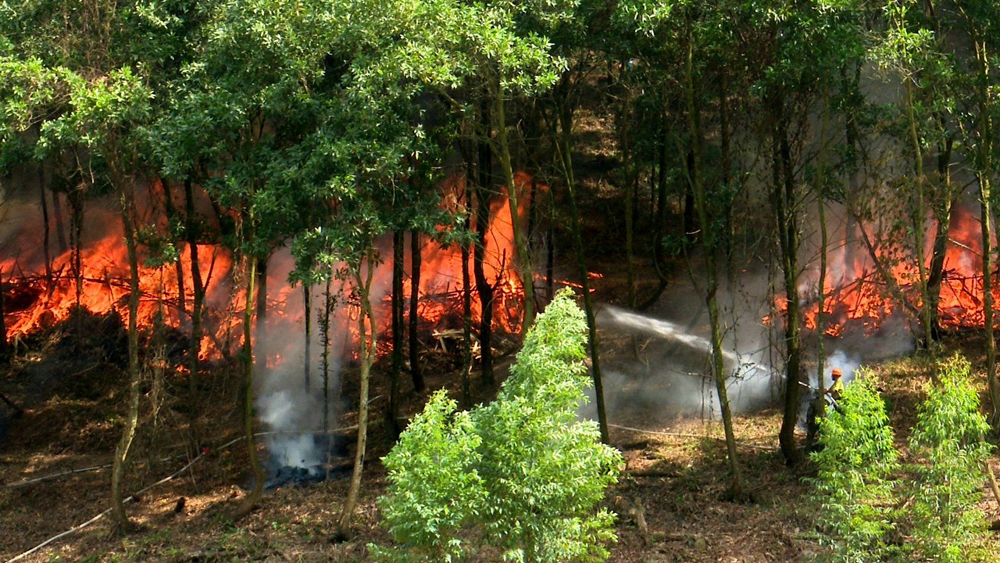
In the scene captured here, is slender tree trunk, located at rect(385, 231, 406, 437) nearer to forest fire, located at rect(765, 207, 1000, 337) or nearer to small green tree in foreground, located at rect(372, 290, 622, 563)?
forest fire, located at rect(765, 207, 1000, 337)

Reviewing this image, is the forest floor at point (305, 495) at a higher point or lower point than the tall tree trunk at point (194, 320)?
lower

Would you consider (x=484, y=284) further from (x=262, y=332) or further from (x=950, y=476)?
(x=950, y=476)

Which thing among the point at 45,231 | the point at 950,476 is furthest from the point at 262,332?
the point at 950,476

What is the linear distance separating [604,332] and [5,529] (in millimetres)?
10154

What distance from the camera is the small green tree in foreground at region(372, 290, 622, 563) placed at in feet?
23.6

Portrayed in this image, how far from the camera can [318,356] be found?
1805 centimetres

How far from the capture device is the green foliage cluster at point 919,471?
8.12 m

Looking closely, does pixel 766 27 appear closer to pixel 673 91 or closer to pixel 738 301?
pixel 673 91

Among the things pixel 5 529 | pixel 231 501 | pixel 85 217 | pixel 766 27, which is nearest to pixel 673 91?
pixel 766 27

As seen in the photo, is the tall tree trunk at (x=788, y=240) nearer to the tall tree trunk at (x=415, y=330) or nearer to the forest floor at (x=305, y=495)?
the forest floor at (x=305, y=495)

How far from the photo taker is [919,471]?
862 cm

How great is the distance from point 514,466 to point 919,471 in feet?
12.8

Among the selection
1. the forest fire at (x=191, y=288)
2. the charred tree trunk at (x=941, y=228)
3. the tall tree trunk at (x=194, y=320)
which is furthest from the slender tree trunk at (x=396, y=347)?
the charred tree trunk at (x=941, y=228)

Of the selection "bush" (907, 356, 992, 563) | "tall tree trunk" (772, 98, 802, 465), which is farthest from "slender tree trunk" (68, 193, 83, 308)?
"bush" (907, 356, 992, 563)
